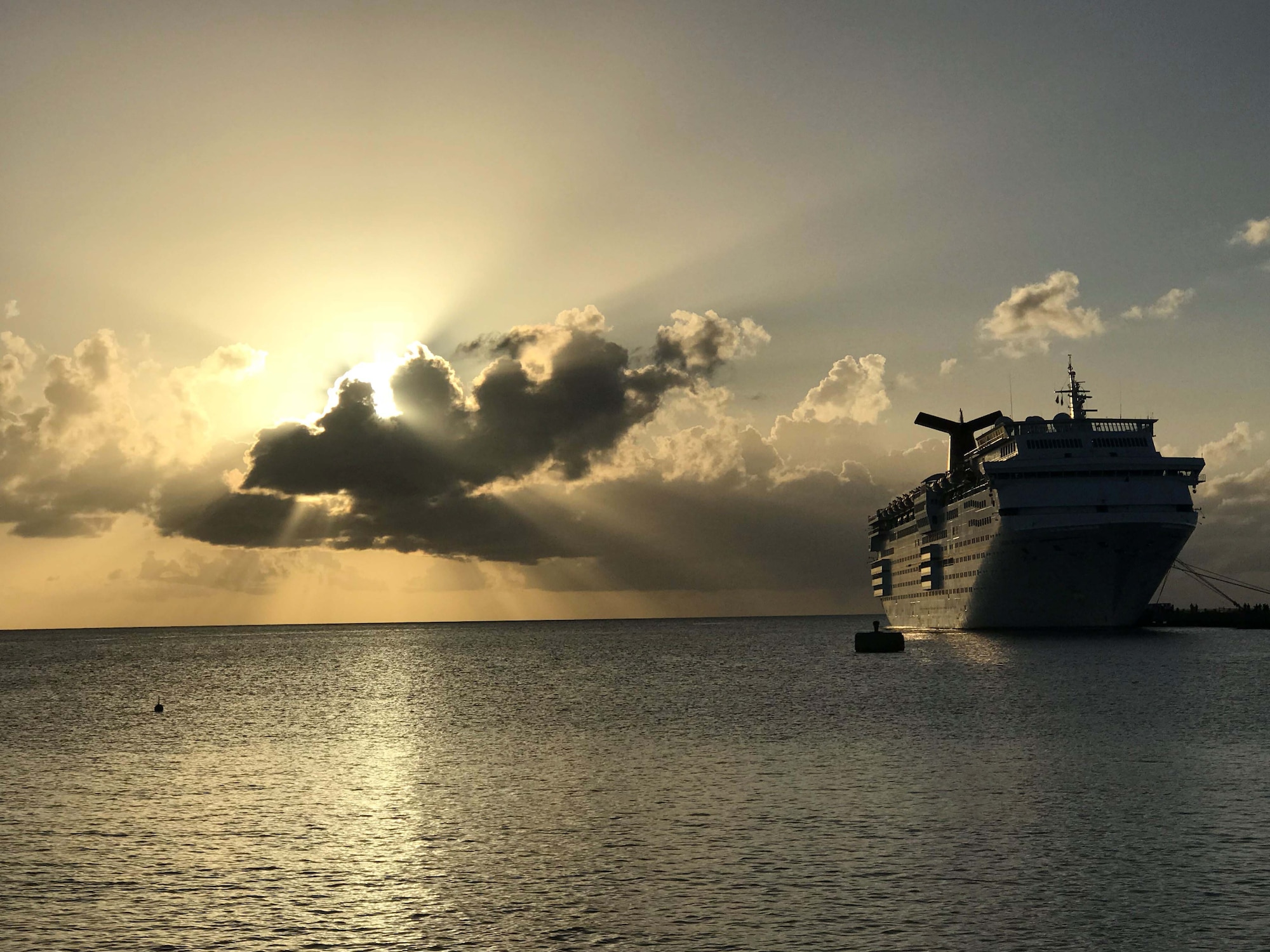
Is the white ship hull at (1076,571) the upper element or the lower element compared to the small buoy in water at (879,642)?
upper

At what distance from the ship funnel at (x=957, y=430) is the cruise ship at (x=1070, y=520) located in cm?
4930

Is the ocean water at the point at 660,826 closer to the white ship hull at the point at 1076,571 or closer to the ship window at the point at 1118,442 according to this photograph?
the white ship hull at the point at 1076,571

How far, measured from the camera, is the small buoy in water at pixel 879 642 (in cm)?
12150

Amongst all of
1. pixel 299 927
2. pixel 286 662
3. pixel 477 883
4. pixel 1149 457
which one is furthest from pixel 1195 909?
pixel 286 662

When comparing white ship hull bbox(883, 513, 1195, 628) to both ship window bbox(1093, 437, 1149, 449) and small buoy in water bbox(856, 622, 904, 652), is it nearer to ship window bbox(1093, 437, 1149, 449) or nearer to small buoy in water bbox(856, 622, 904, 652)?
ship window bbox(1093, 437, 1149, 449)

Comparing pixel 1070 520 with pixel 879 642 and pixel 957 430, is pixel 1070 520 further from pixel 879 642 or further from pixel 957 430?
pixel 957 430

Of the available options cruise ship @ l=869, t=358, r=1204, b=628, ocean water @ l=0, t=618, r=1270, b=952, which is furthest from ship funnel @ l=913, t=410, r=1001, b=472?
ocean water @ l=0, t=618, r=1270, b=952

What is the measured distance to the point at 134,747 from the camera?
2044 inches

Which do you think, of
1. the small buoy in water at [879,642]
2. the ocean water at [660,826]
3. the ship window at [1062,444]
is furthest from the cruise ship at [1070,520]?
the ocean water at [660,826]

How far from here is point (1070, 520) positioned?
10881cm

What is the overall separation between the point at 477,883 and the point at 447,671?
100 meters

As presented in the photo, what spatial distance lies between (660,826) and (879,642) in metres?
97.9

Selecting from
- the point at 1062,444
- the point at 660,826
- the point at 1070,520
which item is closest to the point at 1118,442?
the point at 1062,444

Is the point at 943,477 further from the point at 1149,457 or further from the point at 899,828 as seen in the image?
the point at 899,828
